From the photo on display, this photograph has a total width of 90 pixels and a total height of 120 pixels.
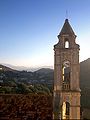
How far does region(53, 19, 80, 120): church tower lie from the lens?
1777 centimetres

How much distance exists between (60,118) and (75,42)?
5302 mm

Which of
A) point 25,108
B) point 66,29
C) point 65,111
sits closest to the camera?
point 66,29

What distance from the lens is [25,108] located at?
69.4ft

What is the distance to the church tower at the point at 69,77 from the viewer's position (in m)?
17.8

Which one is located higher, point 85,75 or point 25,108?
point 85,75

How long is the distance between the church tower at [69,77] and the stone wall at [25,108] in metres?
1.66

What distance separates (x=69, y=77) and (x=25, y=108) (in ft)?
16.9

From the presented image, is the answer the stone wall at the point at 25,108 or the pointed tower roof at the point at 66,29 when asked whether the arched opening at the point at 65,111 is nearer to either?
the stone wall at the point at 25,108

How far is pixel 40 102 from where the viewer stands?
76.8 feet

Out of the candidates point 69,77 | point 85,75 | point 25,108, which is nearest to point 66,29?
point 69,77

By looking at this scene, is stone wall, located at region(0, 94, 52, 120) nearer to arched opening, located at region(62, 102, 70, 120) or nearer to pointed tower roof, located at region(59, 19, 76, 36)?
arched opening, located at region(62, 102, 70, 120)

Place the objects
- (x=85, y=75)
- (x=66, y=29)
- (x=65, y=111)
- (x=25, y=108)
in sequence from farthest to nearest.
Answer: (x=85, y=75)
(x=25, y=108)
(x=65, y=111)
(x=66, y=29)

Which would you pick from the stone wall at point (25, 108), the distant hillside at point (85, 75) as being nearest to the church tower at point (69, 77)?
the stone wall at point (25, 108)

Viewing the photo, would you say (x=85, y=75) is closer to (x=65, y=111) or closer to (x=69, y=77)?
(x=65, y=111)
